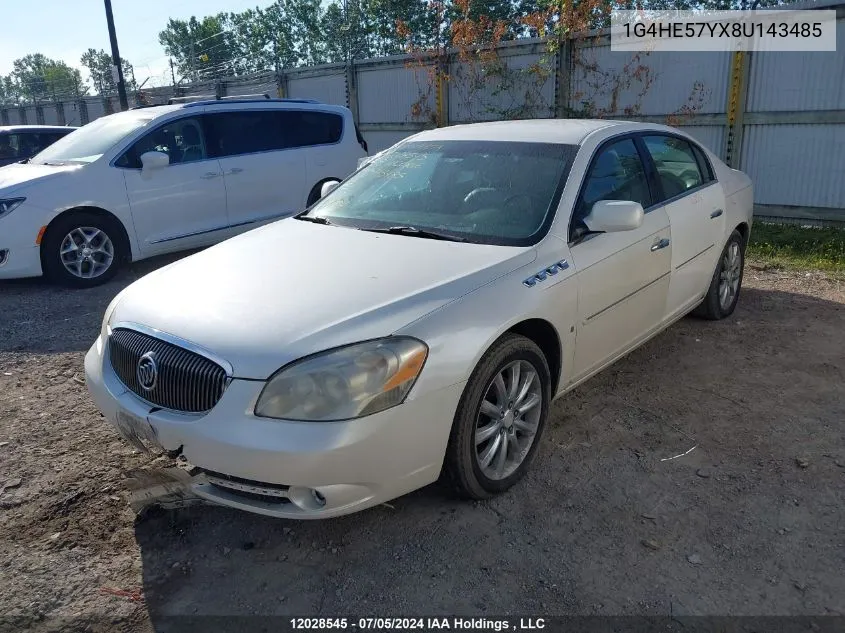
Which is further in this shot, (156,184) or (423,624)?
(156,184)

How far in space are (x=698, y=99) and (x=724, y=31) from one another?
36.2 inches

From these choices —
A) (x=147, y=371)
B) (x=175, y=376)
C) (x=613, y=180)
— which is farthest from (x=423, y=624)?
(x=613, y=180)

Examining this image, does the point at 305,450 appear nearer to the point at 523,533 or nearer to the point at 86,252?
the point at 523,533

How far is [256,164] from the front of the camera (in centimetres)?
816

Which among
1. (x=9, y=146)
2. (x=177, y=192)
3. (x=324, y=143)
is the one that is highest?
(x=9, y=146)

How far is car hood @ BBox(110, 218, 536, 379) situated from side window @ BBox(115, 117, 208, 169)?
4.17 meters

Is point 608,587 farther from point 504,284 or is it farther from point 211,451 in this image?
point 211,451

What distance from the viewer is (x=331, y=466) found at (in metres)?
2.56

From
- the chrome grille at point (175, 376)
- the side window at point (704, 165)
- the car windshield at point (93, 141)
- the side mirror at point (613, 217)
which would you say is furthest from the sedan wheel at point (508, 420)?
the car windshield at point (93, 141)

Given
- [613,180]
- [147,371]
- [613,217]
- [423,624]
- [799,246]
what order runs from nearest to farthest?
[423,624], [147,371], [613,217], [613,180], [799,246]

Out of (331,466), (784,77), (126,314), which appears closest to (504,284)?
(331,466)

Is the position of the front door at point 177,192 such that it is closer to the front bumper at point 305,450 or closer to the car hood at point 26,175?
the car hood at point 26,175

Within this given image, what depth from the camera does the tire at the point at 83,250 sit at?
687 centimetres

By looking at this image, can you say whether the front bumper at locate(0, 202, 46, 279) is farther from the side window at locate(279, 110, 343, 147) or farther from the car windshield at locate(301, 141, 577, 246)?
the car windshield at locate(301, 141, 577, 246)
